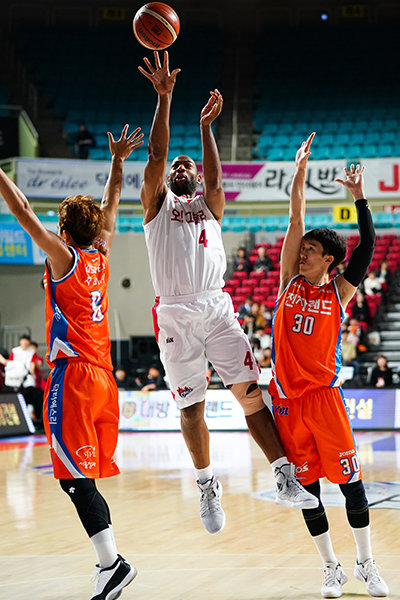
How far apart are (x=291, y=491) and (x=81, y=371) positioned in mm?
1462

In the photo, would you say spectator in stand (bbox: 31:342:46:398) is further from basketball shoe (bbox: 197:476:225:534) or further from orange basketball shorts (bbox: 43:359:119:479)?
orange basketball shorts (bbox: 43:359:119:479)

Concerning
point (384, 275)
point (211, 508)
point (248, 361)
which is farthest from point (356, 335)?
point (211, 508)

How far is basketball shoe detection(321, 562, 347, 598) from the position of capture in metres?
4.93

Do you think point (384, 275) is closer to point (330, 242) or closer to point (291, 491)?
point (330, 242)

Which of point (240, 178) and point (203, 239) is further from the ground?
point (240, 178)

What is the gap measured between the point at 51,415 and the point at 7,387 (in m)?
11.5

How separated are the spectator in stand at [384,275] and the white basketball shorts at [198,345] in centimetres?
1414

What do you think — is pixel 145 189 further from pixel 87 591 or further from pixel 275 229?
pixel 275 229

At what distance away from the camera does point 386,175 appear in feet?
66.5

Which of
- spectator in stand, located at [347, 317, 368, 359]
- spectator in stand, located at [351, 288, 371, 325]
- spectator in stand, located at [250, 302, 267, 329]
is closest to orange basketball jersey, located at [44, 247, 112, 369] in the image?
spectator in stand, located at [250, 302, 267, 329]

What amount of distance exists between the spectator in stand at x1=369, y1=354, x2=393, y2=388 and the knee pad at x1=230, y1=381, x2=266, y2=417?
10.3 m

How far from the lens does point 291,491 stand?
16.2 feet

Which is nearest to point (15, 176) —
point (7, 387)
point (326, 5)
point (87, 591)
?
point (7, 387)

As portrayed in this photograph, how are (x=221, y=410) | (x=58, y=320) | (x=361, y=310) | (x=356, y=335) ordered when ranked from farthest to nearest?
1. (x=361, y=310)
2. (x=356, y=335)
3. (x=221, y=410)
4. (x=58, y=320)
